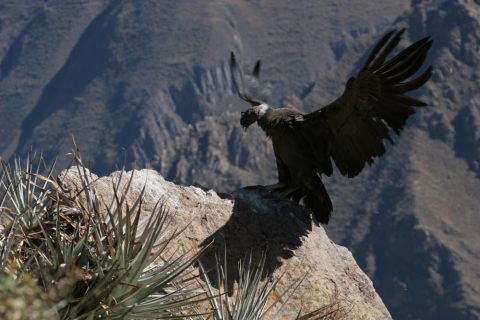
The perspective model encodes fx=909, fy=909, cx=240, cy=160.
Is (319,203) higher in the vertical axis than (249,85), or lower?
lower

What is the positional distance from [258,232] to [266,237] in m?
0.12

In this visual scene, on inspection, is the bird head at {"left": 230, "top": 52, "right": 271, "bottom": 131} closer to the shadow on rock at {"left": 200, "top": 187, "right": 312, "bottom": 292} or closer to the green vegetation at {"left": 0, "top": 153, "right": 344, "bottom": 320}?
the shadow on rock at {"left": 200, "top": 187, "right": 312, "bottom": 292}

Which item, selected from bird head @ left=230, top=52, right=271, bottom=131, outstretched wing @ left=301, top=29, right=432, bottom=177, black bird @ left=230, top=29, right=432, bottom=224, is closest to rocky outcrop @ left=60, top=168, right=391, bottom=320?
black bird @ left=230, top=29, right=432, bottom=224

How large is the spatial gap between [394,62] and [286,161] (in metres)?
2.12

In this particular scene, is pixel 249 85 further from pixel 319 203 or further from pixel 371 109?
pixel 371 109

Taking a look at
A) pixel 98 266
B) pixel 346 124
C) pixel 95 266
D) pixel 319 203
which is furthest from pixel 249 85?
pixel 98 266

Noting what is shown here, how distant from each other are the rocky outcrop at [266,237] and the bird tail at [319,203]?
258 millimetres

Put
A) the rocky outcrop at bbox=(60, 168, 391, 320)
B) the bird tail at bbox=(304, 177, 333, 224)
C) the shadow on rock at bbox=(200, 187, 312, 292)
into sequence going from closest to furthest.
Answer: the rocky outcrop at bbox=(60, 168, 391, 320) → the shadow on rock at bbox=(200, 187, 312, 292) → the bird tail at bbox=(304, 177, 333, 224)

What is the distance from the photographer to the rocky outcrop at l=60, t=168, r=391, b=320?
33.2 feet

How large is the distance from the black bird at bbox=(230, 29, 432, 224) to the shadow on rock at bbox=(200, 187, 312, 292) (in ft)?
1.11

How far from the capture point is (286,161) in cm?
1180

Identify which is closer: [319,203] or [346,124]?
[346,124]

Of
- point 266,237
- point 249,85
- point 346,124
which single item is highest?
point 346,124

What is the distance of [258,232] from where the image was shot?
11.0m
